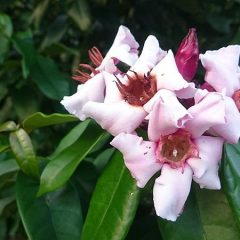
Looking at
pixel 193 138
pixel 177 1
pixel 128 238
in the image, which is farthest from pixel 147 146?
pixel 177 1

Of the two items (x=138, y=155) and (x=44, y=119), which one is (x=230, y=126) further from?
(x=44, y=119)

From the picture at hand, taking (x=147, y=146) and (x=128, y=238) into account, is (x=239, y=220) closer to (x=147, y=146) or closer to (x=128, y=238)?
(x=147, y=146)

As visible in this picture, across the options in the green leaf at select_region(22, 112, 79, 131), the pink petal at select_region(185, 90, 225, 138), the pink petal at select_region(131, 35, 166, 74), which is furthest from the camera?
the green leaf at select_region(22, 112, 79, 131)

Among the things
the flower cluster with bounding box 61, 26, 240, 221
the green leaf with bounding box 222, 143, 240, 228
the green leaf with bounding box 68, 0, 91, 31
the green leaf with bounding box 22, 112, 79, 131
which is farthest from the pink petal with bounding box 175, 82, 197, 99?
the green leaf with bounding box 68, 0, 91, 31

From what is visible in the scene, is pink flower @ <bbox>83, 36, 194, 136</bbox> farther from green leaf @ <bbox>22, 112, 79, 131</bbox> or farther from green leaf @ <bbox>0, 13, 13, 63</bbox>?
green leaf @ <bbox>0, 13, 13, 63</bbox>

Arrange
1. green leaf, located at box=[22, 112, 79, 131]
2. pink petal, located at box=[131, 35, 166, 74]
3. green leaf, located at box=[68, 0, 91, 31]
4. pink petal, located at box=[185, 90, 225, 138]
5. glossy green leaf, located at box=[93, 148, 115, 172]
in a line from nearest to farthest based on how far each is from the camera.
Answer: pink petal, located at box=[185, 90, 225, 138] < pink petal, located at box=[131, 35, 166, 74] < green leaf, located at box=[22, 112, 79, 131] < glossy green leaf, located at box=[93, 148, 115, 172] < green leaf, located at box=[68, 0, 91, 31]

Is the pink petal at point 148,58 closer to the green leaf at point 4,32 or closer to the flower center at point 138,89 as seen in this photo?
the flower center at point 138,89

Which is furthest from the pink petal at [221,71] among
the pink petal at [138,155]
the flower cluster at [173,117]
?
the pink petal at [138,155]
